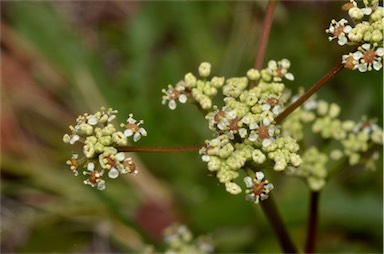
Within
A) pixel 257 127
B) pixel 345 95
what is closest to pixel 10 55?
pixel 345 95

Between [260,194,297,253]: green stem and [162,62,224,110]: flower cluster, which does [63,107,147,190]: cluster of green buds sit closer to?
[162,62,224,110]: flower cluster

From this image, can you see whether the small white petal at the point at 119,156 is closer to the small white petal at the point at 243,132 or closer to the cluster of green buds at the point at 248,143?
the cluster of green buds at the point at 248,143

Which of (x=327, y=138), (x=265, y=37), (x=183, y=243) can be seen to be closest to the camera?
(x=265, y=37)

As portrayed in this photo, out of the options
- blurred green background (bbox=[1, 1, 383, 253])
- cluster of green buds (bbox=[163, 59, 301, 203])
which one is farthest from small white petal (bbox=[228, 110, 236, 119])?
blurred green background (bbox=[1, 1, 383, 253])

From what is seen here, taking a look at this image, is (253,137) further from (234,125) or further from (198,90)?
(198,90)

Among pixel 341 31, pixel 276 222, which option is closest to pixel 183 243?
pixel 276 222

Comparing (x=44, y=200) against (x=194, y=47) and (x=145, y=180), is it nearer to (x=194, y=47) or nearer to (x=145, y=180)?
(x=145, y=180)

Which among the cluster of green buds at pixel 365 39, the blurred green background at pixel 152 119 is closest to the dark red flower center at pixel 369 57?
the cluster of green buds at pixel 365 39
